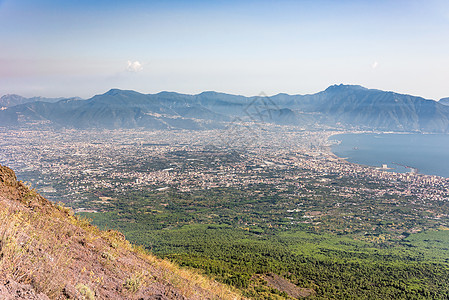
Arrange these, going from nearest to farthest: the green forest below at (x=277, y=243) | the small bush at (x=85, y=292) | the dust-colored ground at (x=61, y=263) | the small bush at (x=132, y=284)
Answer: the dust-colored ground at (x=61, y=263)
the small bush at (x=85, y=292)
the small bush at (x=132, y=284)
the green forest below at (x=277, y=243)

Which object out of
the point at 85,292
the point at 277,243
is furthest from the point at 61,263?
the point at 277,243

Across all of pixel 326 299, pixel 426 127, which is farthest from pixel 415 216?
pixel 426 127

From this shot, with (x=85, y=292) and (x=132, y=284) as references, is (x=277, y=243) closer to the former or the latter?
(x=132, y=284)

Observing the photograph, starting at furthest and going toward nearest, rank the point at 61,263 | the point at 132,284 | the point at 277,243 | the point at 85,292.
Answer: the point at 277,243, the point at 132,284, the point at 61,263, the point at 85,292

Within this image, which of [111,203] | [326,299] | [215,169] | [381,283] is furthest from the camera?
[215,169]

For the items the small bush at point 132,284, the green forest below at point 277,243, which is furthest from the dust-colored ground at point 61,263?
the green forest below at point 277,243

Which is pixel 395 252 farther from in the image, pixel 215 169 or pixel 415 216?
pixel 215 169

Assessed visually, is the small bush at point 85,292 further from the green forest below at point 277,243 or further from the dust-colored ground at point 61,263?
the green forest below at point 277,243

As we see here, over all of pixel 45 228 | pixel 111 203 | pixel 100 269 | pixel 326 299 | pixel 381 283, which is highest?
pixel 45 228

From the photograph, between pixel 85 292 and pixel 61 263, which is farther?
pixel 61 263

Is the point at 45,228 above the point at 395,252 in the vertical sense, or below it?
above

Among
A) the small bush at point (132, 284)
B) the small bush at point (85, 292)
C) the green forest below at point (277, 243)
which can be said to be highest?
the small bush at point (85, 292)
